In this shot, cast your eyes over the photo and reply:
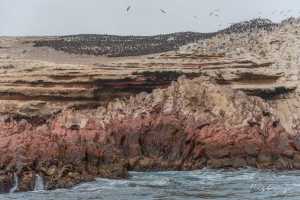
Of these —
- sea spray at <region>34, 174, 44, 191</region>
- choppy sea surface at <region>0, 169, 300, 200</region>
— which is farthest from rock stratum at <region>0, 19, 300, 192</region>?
choppy sea surface at <region>0, 169, 300, 200</region>

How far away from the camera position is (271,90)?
44.3 meters

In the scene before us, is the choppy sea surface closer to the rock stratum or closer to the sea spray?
the sea spray

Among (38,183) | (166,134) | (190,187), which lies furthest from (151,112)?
(38,183)

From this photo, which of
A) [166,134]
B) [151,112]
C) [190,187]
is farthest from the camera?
[151,112]

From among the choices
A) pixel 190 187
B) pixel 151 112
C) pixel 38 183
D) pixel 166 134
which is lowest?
pixel 190 187

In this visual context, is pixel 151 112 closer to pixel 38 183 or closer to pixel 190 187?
pixel 190 187

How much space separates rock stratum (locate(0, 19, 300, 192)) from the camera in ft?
115

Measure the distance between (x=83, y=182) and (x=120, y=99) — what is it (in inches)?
425

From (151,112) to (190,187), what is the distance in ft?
28.4

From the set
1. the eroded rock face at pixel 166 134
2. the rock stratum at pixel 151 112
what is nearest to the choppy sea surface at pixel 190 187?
the rock stratum at pixel 151 112

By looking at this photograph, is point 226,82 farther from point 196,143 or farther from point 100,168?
point 100,168

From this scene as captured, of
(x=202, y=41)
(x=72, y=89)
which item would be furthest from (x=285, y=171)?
(x=202, y=41)

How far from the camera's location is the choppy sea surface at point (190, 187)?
29.5 metres

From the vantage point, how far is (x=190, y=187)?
32.3 m
